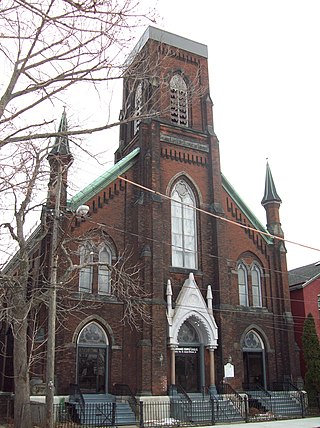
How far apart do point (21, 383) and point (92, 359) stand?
5655 millimetres

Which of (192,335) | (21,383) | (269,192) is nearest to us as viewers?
(21,383)

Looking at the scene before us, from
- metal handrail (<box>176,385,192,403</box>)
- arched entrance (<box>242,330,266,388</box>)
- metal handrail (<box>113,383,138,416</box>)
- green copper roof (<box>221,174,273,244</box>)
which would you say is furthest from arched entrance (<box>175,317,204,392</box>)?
green copper roof (<box>221,174,273,244</box>)

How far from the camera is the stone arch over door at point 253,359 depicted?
27.5 m

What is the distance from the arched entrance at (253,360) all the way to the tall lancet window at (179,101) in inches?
508

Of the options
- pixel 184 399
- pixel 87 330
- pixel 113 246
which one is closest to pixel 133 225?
pixel 113 246

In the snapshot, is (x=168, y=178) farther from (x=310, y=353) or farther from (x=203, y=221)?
(x=310, y=353)

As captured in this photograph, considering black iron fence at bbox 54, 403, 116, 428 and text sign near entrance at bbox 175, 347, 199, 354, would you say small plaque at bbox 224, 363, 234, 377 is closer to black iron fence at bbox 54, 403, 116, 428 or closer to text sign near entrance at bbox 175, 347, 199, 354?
text sign near entrance at bbox 175, 347, 199, 354

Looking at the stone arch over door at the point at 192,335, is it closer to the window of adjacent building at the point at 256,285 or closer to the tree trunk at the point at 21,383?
the window of adjacent building at the point at 256,285

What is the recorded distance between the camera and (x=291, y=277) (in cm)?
3672

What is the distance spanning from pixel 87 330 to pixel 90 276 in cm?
260

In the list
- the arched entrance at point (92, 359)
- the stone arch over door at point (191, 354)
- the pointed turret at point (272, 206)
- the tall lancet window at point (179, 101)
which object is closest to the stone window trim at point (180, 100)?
the tall lancet window at point (179, 101)

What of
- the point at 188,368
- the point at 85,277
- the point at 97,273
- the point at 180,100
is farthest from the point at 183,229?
the point at 180,100

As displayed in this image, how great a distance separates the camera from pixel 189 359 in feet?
83.6

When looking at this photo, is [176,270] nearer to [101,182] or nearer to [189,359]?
[189,359]
